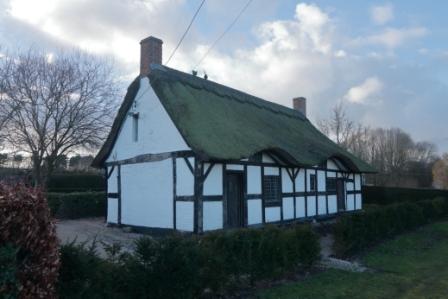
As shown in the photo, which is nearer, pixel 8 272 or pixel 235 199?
pixel 8 272

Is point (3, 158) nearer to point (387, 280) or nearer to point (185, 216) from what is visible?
point (185, 216)

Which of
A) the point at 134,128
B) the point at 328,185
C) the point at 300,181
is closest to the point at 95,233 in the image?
the point at 134,128

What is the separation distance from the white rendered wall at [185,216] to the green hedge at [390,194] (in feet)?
70.9

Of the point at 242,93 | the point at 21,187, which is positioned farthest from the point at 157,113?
the point at 21,187

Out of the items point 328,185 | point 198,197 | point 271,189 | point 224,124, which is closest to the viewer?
point 198,197

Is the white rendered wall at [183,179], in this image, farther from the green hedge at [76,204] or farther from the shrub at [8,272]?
the shrub at [8,272]

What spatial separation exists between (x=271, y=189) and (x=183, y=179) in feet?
13.6

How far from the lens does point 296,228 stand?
9117 mm

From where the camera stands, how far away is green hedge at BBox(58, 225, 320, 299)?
4.70 meters

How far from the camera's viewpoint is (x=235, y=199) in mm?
14594

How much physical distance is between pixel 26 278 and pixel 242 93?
57.6ft

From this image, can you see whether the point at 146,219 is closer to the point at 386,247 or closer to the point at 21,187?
the point at 386,247

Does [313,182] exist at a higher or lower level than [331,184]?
higher

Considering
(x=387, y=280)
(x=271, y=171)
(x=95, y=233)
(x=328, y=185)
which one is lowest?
(x=387, y=280)
